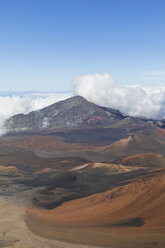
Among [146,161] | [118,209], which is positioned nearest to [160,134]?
[146,161]

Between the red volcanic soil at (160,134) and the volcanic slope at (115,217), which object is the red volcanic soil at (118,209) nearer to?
the volcanic slope at (115,217)

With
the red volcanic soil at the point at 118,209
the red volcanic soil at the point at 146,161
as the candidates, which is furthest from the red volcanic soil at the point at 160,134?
the red volcanic soil at the point at 118,209

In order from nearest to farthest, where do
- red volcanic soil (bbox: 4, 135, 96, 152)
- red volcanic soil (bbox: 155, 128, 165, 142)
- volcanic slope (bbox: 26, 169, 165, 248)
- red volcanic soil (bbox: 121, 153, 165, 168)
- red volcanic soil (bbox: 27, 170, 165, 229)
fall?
1. volcanic slope (bbox: 26, 169, 165, 248)
2. red volcanic soil (bbox: 27, 170, 165, 229)
3. red volcanic soil (bbox: 121, 153, 165, 168)
4. red volcanic soil (bbox: 4, 135, 96, 152)
5. red volcanic soil (bbox: 155, 128, 165, 142)

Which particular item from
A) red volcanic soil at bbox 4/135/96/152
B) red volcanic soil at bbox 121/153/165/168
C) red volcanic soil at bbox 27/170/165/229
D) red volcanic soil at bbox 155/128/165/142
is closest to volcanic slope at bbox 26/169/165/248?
red volcanic soil at bbox 27/170/165/229

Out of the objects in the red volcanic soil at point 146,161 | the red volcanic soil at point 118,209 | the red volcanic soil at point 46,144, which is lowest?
the red volcanic soil at point 46,144

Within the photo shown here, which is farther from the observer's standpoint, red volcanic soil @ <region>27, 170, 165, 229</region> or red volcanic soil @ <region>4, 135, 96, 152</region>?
red volcanic soil @ <region>4, 135, 96, 152</region>

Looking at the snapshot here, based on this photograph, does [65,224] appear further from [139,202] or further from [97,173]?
[97,173]

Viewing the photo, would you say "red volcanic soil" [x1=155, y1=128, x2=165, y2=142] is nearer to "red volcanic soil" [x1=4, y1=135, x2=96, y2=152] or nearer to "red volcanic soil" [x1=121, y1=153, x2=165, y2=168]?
"red volcanic soil" [x1=4, y1=135, x2=96, y2=152]

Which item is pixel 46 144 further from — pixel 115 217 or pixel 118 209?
pixel 115 217

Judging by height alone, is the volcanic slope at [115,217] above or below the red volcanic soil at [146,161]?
above

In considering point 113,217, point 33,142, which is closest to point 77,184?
point 113,217
